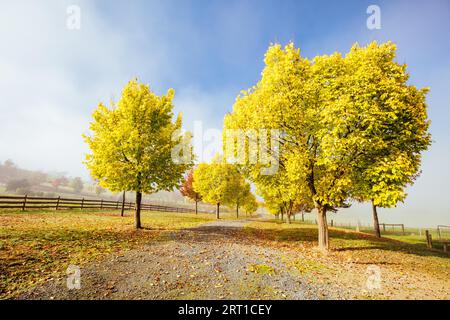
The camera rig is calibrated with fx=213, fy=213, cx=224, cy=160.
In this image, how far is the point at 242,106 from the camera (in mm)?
15633

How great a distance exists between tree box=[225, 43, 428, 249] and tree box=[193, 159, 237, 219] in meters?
22.7

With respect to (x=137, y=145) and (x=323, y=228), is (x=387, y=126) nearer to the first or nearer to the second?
(x=323, y=228)

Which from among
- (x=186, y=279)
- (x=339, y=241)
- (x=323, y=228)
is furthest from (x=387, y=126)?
(x=186, y=279)

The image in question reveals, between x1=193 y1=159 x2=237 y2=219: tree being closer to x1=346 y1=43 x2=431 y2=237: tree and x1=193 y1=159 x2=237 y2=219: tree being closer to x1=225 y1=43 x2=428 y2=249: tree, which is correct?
x1=225 y1=43 x2=428 y2=249: tree

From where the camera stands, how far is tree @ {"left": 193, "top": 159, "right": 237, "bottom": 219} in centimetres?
3669

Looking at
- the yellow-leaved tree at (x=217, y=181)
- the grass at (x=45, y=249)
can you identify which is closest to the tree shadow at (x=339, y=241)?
the grass at (x=45, y=249)

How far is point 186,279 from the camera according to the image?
7848 millimetres

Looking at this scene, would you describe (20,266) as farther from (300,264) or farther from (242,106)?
(242,106)

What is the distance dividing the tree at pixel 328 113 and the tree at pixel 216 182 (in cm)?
2269

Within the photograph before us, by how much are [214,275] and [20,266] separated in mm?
7090

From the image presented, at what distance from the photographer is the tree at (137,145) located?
595 inches

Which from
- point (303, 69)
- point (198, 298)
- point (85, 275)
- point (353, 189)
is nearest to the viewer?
point (198, 298)

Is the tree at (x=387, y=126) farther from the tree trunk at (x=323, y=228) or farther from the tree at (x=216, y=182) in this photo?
the tree at (x=216, y=182)

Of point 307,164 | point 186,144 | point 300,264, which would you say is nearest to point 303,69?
point 307,164
